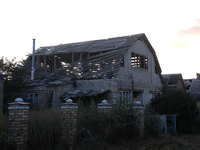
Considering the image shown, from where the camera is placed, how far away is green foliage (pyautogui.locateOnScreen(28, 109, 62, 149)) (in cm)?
706

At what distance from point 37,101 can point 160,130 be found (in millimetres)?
9242

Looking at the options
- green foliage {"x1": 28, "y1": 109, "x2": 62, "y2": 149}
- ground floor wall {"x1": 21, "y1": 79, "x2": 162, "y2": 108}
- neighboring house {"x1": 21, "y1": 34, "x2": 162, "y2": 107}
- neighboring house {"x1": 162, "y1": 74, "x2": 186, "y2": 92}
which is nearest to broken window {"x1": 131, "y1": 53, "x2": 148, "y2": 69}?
neighboring house {"x1": 21, "y1": 34, "x2": 162, "y2": 107}

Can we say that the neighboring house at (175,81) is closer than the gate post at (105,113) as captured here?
No

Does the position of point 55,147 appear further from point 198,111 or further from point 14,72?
point 14,72

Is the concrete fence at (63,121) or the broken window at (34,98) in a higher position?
the broken window at (34,98)

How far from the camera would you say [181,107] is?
514 inches

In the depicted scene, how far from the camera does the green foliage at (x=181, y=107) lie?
13.0 m

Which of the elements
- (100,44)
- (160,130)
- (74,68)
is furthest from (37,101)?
(160,130)

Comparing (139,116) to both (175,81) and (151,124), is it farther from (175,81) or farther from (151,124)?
(175,81)

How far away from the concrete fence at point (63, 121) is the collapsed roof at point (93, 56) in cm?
651

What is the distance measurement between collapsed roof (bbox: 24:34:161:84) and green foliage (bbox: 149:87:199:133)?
13.4 feet

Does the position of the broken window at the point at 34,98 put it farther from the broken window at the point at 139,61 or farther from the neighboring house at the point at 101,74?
the broken window at the point at 139,61

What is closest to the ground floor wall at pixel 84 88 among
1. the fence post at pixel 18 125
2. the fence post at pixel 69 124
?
the fence post at pixel 69 124

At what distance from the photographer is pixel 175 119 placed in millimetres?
12570
